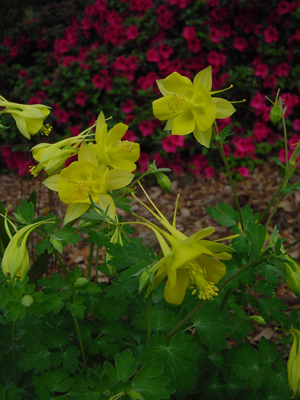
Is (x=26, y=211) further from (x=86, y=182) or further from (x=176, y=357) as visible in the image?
(x=176, y=357)

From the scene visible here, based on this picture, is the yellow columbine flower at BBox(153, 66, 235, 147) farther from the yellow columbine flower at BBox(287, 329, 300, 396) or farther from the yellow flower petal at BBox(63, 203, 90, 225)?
the yellow columbine flower at BBox(287, 329, 300, 396)

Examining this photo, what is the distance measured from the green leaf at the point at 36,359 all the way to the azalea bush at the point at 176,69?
2.91 m

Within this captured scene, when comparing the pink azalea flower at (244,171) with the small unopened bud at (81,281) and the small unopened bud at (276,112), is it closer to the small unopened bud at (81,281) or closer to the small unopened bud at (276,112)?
the small unopened bud at (276,112)

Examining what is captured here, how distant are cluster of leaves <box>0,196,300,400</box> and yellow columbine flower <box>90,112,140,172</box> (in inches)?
7.2

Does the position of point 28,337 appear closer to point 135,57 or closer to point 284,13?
point 135,57

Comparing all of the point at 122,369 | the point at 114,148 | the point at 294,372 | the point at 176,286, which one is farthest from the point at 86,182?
the point at 294,372

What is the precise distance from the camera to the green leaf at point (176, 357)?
4.10ft

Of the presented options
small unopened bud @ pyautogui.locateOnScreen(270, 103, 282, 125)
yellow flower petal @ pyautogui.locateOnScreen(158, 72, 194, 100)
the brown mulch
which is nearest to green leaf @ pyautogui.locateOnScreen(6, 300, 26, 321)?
yellow flower petal @ pyautogui.locateOnScreen(158, 72, 194, 100)

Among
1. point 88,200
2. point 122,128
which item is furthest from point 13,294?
point 122,128

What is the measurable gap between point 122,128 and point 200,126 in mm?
253

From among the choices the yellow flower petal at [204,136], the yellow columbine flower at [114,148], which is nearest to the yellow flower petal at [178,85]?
the yellow flower petal at [204,136]

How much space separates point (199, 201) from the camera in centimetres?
407

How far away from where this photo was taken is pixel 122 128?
131cm

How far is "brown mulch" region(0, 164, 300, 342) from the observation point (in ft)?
11.4
